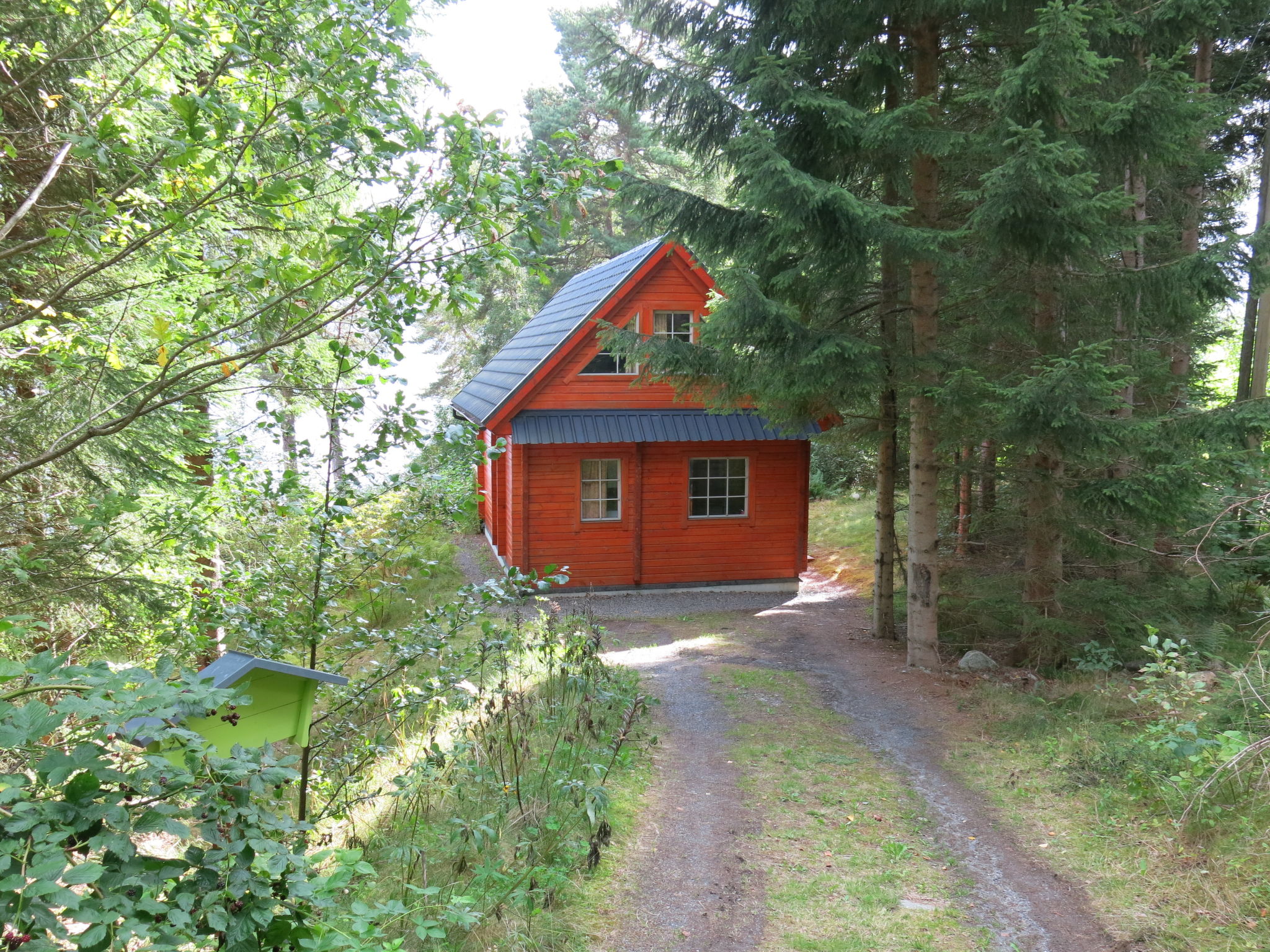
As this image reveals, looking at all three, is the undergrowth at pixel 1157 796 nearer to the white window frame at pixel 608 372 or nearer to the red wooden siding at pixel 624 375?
the red wooden siding at pixel 624 375

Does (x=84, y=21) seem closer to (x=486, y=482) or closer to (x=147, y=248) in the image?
(x=147, y=248)

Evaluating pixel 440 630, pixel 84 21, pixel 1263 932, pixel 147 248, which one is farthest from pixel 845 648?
pixel 84 21

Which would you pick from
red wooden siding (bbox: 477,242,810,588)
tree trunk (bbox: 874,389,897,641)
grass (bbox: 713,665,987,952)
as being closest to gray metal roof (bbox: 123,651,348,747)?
grass (bbox: 713,665,987,952)

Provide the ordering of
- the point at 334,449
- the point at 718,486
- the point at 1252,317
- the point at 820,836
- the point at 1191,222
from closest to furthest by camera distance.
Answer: the point at 334,449 < the point at 820,836 < the point at 1191,222 < the point at 718,486 < the point at 1252,317

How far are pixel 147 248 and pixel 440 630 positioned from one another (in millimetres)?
3256

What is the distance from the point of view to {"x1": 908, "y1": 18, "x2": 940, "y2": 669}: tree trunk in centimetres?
887

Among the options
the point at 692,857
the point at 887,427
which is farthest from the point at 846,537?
the point at 692,857

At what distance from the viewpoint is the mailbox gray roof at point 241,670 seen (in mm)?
2693

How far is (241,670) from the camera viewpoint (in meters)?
2.70

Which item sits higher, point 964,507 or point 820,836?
point 964,507

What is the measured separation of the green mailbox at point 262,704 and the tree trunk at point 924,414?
7086 millimetres

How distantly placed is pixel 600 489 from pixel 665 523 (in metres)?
1.33

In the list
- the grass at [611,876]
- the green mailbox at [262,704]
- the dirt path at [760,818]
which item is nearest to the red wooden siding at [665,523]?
the dirt path at [760,818]

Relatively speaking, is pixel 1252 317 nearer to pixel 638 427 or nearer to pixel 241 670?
pixel 638 427
